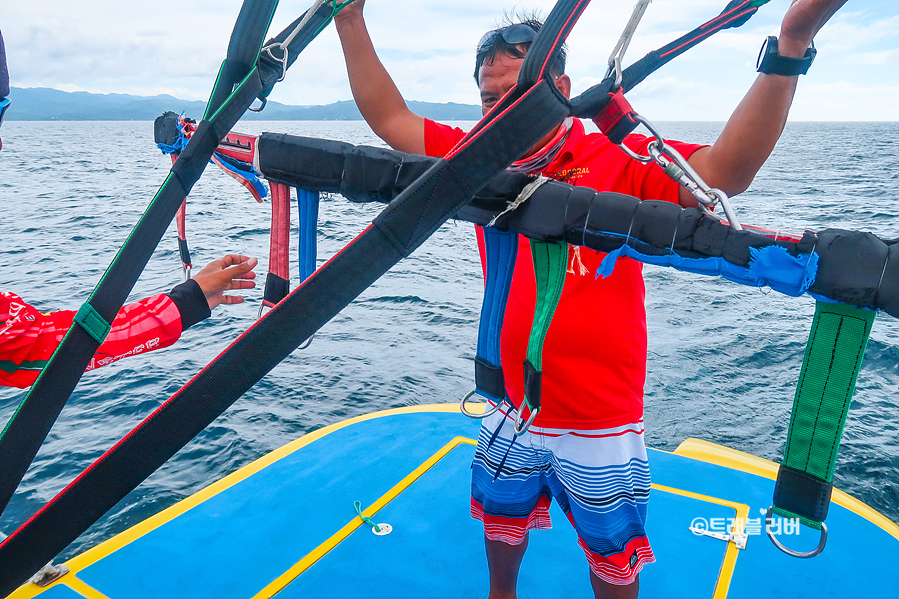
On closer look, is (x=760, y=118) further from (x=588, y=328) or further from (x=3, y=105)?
(x=3, y=105)

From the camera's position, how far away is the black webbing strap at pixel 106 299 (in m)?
1.29

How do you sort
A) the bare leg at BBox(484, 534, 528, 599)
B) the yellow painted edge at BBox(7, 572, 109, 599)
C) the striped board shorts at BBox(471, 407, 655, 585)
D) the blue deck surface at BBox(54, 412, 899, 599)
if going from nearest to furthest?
the striped board shorts at BBox(471, 407, 655, 585)
the bare leg at BBox(484, 534, 528, 599)
the yellow painted edge at BBox(7, 572, 109, 599)
the blue deck surface at BBox(54, 412, 899, 599)

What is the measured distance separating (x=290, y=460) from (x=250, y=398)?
4.53 meters

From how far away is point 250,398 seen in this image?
8.18 meters

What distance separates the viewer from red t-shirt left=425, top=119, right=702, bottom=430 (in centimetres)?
181

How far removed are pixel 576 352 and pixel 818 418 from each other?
75 centimetres

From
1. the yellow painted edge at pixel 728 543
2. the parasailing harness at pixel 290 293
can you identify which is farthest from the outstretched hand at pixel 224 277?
the yellow painted edge at pixel 728 543

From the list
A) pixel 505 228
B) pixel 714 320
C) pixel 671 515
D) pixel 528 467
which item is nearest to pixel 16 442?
pixel 505 228

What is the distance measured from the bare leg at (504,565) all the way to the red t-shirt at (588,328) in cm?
65

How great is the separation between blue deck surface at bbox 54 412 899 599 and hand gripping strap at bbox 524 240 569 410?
1.61m

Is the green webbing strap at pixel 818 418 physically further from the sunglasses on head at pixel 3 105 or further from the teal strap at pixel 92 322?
the sunglasses on head at pixel 3 105

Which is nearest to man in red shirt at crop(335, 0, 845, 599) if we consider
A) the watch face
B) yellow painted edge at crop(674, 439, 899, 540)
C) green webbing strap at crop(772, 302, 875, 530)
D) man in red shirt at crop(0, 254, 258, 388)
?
the watch face

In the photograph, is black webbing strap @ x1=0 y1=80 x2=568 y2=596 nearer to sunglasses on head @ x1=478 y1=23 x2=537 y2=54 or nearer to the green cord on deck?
sunglasses on head @ x1=478 y1=23 x2=537 y2=54

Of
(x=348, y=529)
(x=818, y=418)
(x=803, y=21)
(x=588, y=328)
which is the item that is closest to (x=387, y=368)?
(x=348, y=529)
